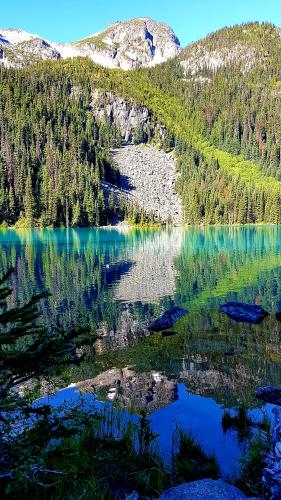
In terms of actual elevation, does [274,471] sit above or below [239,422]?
above

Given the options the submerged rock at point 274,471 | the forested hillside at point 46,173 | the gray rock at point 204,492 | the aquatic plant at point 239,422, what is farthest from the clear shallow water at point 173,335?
the forested hillside at point 46,173

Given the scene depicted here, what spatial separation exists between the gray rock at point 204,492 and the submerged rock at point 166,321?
→ 1770 centimetres

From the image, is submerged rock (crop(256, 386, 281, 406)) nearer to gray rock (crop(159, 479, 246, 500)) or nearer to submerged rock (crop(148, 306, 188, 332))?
gray rock (crop(159, 479, 246, 500))

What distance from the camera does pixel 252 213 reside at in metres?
176

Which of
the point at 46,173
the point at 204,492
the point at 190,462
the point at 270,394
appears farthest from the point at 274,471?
the point at 46,173

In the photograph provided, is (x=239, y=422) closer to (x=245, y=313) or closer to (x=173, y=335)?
(x=173, y=335)

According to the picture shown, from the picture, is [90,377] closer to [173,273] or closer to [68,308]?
[68,308]

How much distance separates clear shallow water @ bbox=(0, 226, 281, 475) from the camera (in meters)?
14.4

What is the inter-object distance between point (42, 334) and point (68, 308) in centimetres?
2531

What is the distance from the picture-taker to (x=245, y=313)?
2784 cm

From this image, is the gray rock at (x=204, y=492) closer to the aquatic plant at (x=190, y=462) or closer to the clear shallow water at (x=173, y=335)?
the aquatic plant at (x=190, y=462)

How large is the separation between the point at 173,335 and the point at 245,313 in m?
6.20

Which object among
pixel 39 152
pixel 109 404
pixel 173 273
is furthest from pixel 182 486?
pixel 39 152

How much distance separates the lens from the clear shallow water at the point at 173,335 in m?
14.4
